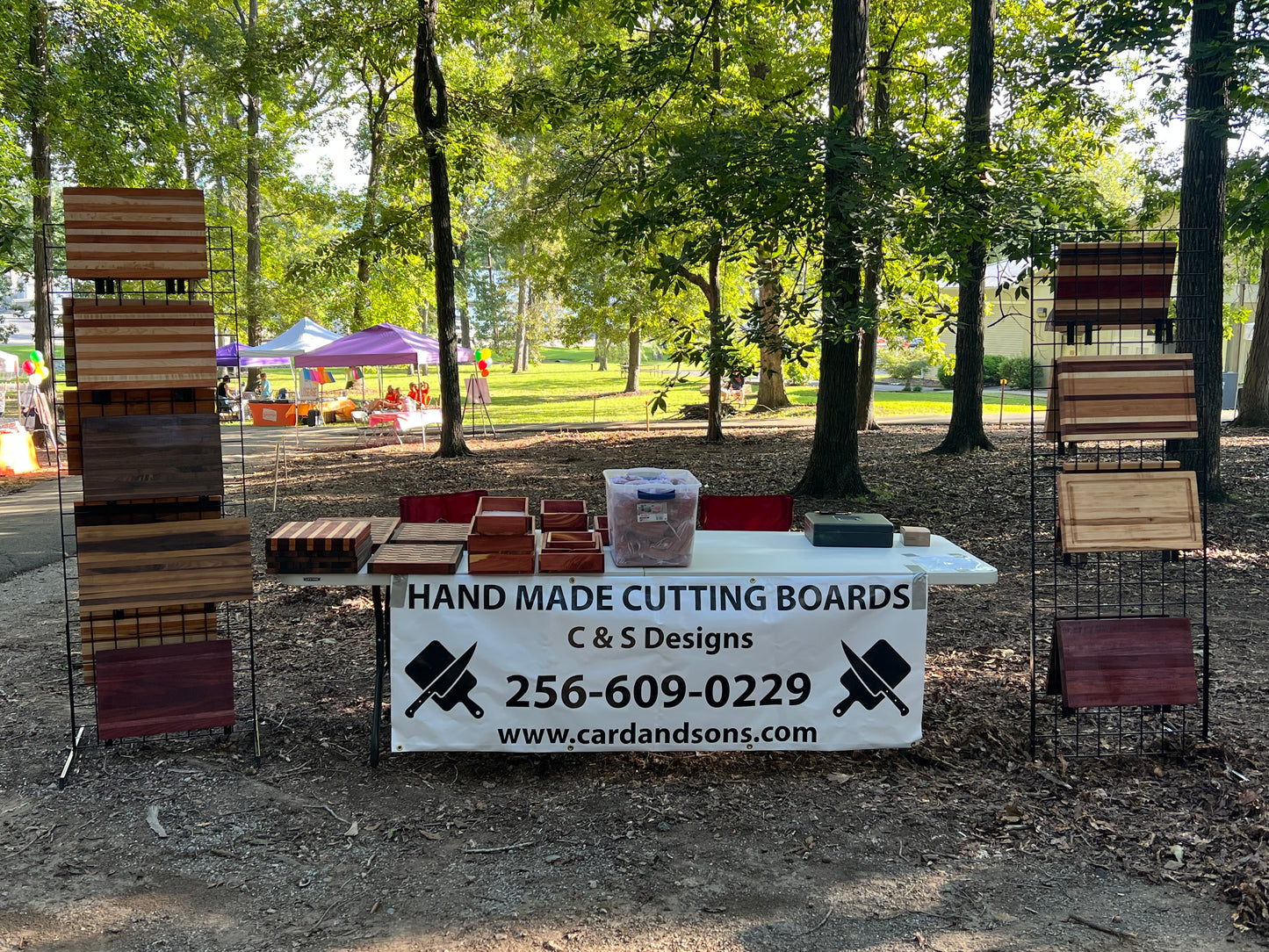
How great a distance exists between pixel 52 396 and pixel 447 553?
618 inches

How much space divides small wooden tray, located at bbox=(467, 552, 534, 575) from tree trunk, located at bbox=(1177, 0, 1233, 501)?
7.59 m

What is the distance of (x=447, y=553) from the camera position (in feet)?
15.1

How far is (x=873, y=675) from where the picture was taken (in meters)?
4.60

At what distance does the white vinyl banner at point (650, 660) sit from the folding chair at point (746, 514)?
125 cm

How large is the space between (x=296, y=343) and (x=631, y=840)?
1950 centimetres

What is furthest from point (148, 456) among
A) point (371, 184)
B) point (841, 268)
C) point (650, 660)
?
point (371, 184)

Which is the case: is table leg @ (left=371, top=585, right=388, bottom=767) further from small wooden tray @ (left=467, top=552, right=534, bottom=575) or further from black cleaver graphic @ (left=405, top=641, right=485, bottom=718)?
small wooden tray @ (left=467, top=552, right=534, bottom=575)

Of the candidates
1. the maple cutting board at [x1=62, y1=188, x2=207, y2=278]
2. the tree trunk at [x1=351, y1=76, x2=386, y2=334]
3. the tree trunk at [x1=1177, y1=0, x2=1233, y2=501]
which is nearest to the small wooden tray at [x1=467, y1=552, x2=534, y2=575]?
the maple cutting board at [x1=62, y1=188, x2=207, y2=278]

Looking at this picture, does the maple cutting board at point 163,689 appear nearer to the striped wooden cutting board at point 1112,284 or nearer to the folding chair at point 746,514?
the folding chair at point 746,514

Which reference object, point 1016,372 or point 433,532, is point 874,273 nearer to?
point 433,532

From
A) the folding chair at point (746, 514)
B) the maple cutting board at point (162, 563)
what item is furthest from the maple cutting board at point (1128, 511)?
the maple cutting board at point (162, 563)

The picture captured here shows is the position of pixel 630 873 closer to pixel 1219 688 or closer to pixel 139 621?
pixel 139 621

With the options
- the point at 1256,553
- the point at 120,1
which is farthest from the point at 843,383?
the point at 120,1

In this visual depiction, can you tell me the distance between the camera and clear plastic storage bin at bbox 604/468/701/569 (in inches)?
177
